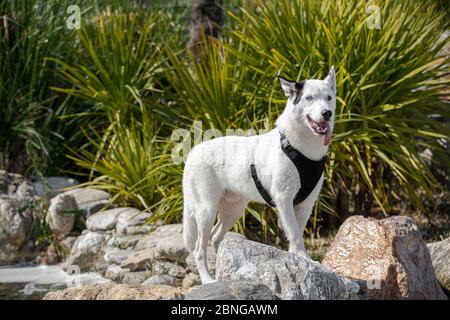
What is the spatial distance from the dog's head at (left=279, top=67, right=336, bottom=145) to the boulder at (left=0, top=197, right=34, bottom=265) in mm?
4522

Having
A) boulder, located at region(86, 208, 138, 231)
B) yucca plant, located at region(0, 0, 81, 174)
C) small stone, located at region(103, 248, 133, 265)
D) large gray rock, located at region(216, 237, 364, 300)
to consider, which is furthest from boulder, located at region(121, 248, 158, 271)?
yucca plant, located at region(0, 0, 81, 174)

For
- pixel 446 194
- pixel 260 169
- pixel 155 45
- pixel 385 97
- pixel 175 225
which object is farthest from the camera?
pixel 155 45

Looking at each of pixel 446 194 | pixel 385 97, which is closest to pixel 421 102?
pixel 385 97

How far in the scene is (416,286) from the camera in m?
5.39

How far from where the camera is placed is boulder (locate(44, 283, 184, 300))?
5.14 m

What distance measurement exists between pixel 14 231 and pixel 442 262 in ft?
15.2

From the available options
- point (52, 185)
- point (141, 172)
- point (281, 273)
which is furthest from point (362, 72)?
point (52, 185)

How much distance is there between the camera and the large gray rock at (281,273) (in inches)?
190

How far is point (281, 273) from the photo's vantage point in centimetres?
488

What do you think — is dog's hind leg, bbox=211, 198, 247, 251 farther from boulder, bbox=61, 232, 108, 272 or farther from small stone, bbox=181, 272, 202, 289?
boulder, bbox=61, 232, 108, 272

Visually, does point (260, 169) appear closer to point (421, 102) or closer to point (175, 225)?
point (175, 225)

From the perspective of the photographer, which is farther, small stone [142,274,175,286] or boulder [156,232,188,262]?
boulder [156,232,188,262]

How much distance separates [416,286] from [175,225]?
9.88 feet

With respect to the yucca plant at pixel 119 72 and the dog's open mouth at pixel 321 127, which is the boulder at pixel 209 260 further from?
the yucca plant at pixel 119 72
